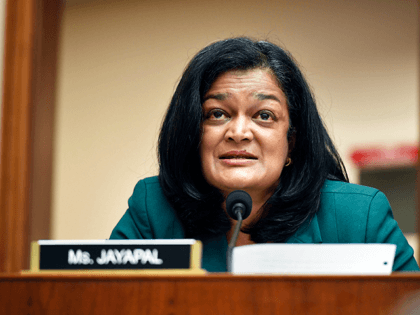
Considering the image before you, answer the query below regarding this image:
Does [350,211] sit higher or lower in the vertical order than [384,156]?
lower

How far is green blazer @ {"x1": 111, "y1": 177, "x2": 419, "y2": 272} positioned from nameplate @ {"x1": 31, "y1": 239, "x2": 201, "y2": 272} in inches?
22.9

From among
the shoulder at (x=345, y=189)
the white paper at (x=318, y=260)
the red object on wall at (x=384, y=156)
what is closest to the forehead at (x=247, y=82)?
the shoulder at (x=345, y=189)

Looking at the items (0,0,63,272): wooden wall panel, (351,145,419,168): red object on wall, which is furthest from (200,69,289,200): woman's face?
(351,145,419,168): red object on wall

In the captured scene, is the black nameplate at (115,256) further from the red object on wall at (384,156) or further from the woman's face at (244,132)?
the red object on wall at (384,156)

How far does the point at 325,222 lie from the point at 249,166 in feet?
0.85

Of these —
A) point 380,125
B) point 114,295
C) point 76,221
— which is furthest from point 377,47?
point 114,295

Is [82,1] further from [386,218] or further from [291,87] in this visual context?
[386,218]

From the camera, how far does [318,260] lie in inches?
26.5

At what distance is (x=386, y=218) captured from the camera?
1233 mm

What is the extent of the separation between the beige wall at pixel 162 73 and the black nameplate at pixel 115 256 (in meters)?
2.81

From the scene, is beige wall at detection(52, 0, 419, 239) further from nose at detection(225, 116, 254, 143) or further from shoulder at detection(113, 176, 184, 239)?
nose at detection(225, 116, 254, 143)

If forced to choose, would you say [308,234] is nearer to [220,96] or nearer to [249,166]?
[249,166]

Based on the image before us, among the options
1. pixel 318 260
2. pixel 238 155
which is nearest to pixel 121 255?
pixel 318 260

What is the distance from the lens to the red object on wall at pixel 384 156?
10.9 ft
